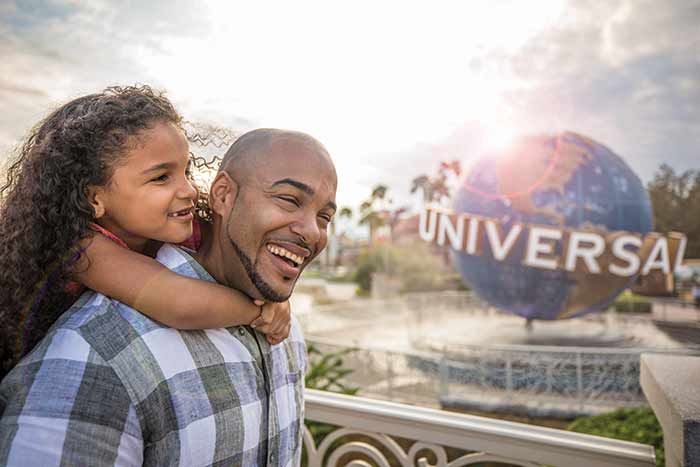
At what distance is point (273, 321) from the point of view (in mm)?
1546

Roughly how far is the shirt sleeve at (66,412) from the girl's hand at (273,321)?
1.42 feet

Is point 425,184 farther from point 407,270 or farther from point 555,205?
point 555,205

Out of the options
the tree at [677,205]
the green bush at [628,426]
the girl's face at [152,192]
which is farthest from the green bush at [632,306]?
the girl's face at [152,192]

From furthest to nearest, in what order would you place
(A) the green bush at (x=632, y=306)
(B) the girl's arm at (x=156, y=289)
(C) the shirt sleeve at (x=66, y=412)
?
(A) the green bush at (x=632, y=306)
(B) the girl's arm at (x=156, y=289)
(C) the shirt sleeve at (x=66, y=412)

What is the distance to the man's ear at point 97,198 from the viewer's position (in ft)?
4.76

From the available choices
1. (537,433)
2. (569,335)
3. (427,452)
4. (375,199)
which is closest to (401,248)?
(375,199)

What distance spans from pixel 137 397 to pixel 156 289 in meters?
0.26

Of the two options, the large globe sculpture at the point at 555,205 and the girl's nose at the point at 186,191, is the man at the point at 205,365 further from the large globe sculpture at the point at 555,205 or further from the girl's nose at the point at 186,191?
the large globe sculpture at the point at 555,205

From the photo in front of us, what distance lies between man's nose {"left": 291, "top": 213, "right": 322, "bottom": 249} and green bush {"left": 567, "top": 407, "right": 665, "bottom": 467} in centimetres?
318

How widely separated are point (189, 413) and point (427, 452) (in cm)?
434

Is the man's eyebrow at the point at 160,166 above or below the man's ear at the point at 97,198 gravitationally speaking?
above

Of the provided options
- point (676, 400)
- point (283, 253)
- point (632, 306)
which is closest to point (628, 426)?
point (676, 400)

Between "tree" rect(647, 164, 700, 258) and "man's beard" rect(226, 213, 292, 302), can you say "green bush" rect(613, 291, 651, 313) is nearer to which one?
"tree" rect(647, 164, 700, 258)

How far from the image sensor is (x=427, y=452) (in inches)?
201
